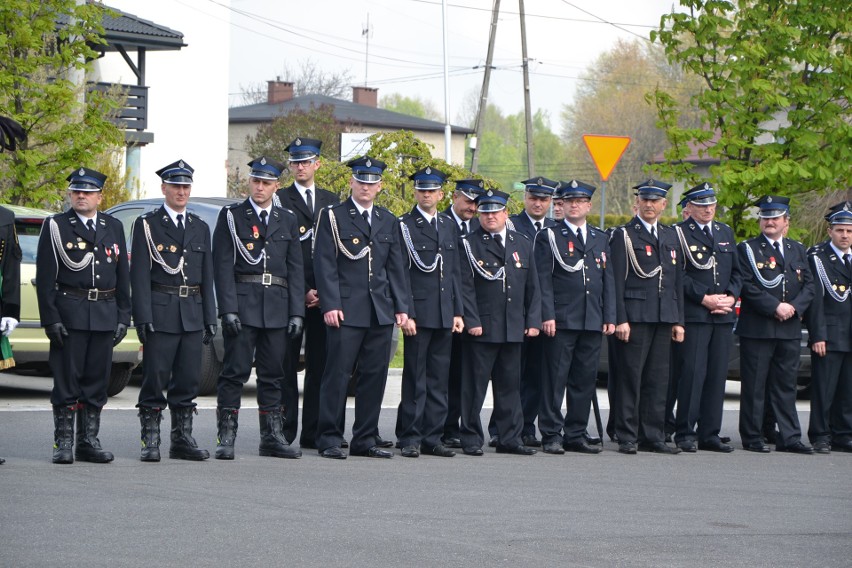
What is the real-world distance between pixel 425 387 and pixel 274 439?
129 cm

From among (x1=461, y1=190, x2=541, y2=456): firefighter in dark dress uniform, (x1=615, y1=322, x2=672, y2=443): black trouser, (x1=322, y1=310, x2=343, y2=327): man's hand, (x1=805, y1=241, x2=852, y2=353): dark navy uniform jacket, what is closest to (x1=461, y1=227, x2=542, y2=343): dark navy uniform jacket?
(x1=461, y1=190, x2=541, y2=456): firefighter in dark dress uniform

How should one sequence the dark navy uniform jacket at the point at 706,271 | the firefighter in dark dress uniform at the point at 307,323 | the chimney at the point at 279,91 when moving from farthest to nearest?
the chimney at the point at 279,91 < the dark navy uniform jacket at the point at 706,271 < the firefighter in dark dress uniform at the point at 307,323

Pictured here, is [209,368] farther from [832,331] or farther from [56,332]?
[832,331]

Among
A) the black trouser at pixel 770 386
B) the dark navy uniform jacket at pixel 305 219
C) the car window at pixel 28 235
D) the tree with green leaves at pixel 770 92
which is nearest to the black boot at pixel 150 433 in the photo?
the dark navy uniform jacket at pixel 305 219

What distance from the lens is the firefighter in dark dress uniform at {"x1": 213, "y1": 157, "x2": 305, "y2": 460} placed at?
405 inches

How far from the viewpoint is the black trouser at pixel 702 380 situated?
12.1 m

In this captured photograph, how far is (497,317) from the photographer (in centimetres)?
1128

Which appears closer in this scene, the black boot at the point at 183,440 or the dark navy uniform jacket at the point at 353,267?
the black boot at the point at 183,440

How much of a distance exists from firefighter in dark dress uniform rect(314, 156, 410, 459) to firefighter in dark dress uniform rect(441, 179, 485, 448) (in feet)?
2.93

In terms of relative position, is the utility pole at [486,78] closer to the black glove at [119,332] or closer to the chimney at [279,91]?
the black glove at [119,332]

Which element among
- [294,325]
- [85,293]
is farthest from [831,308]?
[85,293]

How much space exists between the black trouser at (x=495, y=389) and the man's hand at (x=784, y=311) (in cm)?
234

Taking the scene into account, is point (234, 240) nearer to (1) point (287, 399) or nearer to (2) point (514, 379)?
(1) point (287, 399)

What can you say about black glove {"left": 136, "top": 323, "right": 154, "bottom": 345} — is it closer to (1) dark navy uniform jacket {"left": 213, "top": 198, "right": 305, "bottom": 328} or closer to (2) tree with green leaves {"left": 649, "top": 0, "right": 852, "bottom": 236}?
(1) dark navy uniform jacket {"left": 213, "top": 198, "right": 305, "bottom": 328}
